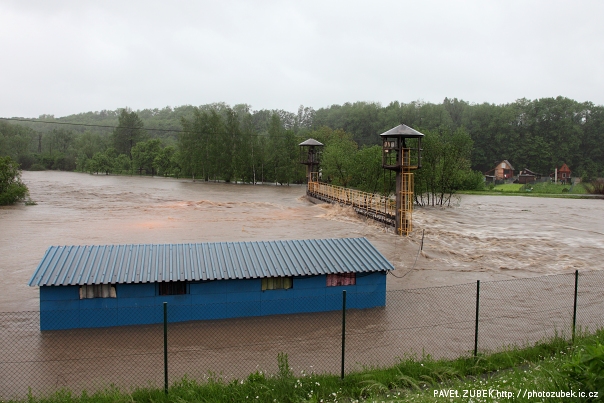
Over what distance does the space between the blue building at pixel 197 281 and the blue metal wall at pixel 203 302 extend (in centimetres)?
2

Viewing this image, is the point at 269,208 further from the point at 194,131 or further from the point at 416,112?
the point at 416,112

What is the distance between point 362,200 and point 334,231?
29.6 ft

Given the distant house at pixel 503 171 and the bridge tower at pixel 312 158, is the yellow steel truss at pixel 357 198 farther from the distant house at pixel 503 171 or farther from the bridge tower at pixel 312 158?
the distant house at pixel 503 171

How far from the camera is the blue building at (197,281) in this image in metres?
12.1

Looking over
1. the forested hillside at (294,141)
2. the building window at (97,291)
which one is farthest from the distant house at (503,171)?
the building window at (97,291)

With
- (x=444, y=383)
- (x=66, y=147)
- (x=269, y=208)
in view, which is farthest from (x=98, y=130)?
(x=444, y=383)

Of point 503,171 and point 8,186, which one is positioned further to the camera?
point 503,171

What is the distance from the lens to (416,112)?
113 m

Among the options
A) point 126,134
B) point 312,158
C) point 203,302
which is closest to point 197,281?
point 203,302

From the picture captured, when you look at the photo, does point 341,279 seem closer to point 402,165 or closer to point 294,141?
point 402,165

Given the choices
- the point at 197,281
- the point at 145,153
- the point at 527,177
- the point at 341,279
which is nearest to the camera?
the point at 197,281

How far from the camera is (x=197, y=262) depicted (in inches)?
520

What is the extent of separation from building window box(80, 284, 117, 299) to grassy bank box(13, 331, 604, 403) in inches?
158

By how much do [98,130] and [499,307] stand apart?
183 m
